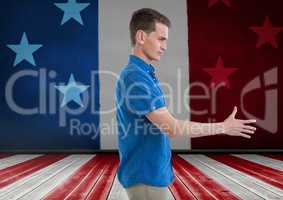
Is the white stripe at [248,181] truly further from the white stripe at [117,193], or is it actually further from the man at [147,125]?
the man at [147,125]

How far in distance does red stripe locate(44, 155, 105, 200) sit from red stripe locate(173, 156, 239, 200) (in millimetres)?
901

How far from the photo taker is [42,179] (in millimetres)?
3971

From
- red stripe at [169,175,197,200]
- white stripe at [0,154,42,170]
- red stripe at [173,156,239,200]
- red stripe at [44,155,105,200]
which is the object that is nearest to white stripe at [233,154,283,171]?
red stripe at [173,156,239,200]

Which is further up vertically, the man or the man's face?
the man's face

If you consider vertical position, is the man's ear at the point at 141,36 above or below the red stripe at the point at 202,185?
above

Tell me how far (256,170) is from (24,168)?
256cm

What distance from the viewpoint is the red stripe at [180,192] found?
120 inches

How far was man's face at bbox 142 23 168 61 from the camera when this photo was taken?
1191mm

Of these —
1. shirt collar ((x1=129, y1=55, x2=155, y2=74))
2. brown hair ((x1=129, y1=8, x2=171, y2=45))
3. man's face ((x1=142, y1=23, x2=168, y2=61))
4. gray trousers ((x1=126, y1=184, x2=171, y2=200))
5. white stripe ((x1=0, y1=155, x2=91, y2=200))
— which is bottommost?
white stripe ((x1=0, y1=155, x2=91, y2=200))

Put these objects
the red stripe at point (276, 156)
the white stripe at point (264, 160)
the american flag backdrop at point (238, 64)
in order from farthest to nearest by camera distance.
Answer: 1. the american flag backdrop at point (238, 64)
2. the red stripe at point (276, 156)
3. the white stripe at point (264, 160)

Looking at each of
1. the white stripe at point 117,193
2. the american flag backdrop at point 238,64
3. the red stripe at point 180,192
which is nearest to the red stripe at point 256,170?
the red stripe at point 180,192

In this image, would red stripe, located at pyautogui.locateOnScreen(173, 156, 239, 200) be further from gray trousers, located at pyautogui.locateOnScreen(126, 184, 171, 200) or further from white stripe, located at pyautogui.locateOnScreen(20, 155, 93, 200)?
gray trousers, located at pyautogui.locateOnScreen(126, 184, 171, 200)

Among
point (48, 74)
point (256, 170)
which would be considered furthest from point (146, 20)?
point (48, 74)

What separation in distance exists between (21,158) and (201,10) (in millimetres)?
3472
